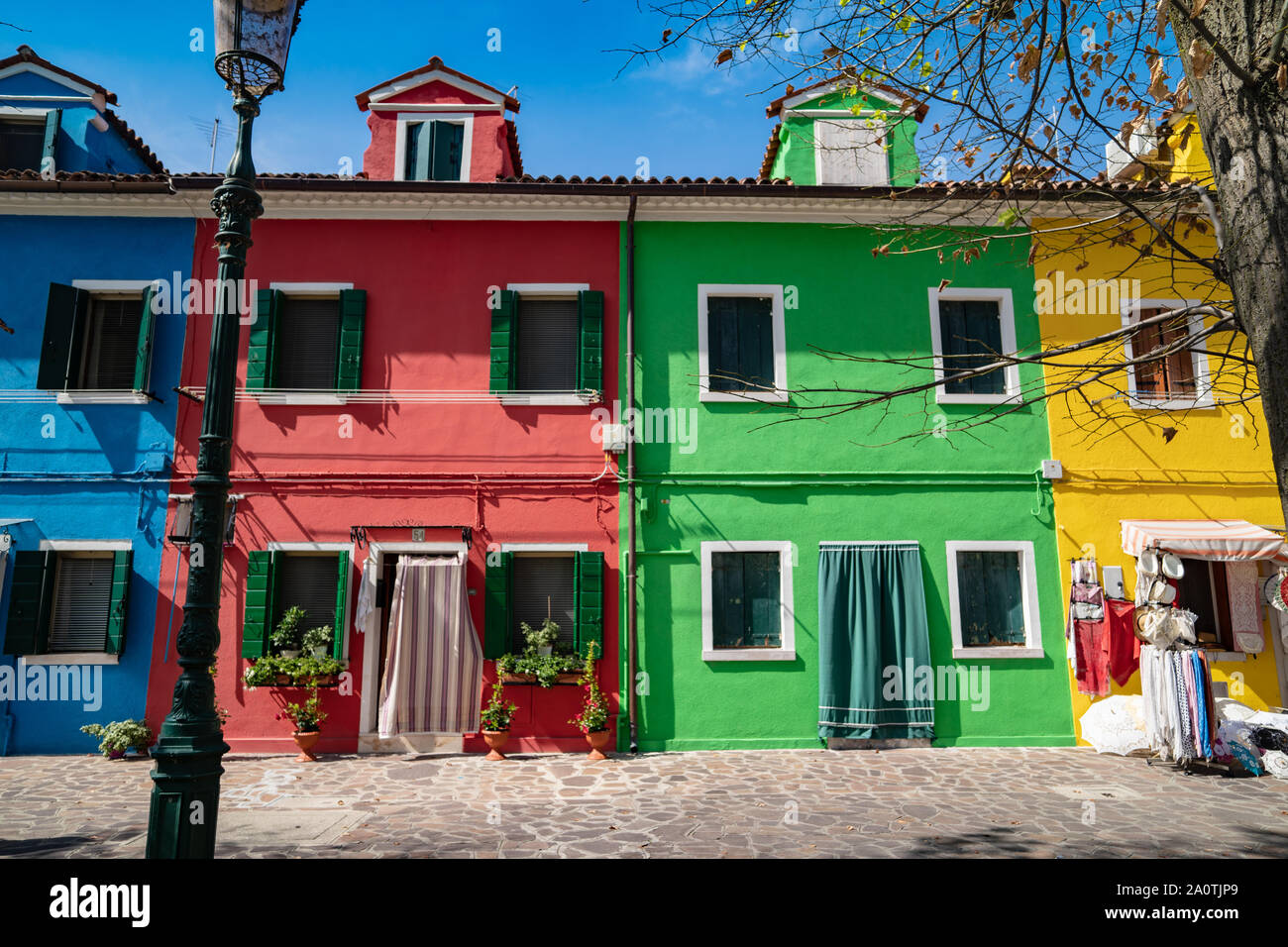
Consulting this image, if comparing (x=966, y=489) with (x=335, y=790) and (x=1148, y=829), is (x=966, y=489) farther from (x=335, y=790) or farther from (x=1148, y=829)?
(x=335, y=790)

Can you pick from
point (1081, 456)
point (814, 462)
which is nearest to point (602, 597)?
point (814, 462)

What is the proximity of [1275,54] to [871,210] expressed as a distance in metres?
8.02

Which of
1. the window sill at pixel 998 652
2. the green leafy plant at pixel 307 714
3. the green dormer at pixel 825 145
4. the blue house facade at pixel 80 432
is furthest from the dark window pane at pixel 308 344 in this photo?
the window sill at pixel 998 652

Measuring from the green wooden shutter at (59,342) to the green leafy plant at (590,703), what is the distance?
7.86m

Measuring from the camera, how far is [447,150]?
11.5m

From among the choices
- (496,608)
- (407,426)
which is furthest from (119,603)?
(496,608)

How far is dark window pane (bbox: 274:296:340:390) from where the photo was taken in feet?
35.8

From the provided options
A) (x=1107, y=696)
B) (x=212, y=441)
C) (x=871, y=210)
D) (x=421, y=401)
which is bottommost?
(x=1107, y=696)

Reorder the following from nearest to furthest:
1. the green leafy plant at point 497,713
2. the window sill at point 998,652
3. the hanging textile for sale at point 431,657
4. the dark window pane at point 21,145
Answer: the green leafy plant at point 497,713 → the hanging textile for sale at point 431,657 → the window sill at point 998,652 → the dark window pane at point 21,145

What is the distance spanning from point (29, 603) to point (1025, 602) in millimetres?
12882

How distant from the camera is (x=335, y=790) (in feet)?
26.0

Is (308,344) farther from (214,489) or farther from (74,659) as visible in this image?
(214,489)

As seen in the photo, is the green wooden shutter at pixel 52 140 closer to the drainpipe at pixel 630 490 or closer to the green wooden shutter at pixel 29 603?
the green wooden shutter at pixel 29 603

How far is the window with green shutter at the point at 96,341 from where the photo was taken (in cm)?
1048
